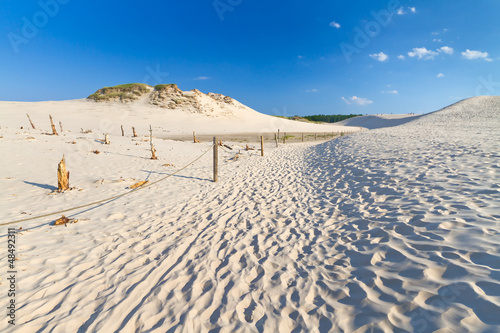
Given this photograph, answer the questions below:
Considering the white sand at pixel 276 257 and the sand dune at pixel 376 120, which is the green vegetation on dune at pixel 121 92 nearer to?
the white sand at pixel 276 257

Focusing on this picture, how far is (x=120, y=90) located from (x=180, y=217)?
6701cm

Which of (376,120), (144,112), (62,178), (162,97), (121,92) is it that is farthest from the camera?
(376,120)

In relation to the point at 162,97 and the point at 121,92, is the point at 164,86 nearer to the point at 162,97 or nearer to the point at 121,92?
the point at 162,97

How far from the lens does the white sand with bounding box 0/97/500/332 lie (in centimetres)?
240

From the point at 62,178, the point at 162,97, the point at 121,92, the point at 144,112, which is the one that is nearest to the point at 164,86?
the point at 162,97

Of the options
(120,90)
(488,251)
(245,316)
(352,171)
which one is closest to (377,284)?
(488,251)

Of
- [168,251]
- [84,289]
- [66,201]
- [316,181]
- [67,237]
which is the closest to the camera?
[84,289]

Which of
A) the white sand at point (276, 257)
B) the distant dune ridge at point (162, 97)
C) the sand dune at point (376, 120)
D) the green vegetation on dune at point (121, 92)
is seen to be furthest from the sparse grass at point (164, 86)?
the sand dune at point (376, 120)

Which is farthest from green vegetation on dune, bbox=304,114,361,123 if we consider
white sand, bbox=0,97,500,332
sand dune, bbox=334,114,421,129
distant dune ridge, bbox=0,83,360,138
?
white sand, bbox=0,97,500,332

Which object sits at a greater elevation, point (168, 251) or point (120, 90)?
point (120, 90)

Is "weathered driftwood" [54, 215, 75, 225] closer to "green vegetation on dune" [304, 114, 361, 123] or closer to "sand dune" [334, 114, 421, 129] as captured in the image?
"sand dune" [334, 114, 421, 129]

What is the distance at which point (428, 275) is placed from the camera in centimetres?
255

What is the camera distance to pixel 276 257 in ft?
12.1

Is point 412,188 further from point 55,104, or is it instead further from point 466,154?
point 55,104
